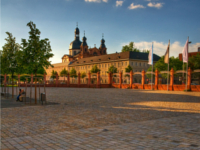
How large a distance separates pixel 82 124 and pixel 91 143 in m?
2.24

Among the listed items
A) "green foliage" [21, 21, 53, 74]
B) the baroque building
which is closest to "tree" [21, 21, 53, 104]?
"green foliage" [21, 21, 53, 74]

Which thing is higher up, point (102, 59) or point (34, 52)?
point (102, 59)

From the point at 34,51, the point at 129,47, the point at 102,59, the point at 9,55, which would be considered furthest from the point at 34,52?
the point at 129,47

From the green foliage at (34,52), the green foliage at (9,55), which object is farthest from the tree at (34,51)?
the green foliage at (9,55)

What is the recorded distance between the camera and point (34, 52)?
14.3 meters

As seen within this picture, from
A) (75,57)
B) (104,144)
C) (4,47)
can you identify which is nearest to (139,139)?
(104,144)

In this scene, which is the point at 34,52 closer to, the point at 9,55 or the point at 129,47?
the point at 9,55

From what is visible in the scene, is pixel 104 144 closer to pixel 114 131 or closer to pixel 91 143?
pixel 91 143

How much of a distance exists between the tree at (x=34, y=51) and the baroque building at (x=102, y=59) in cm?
7069

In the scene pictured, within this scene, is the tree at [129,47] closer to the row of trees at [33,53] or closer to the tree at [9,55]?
the tree at [9,55]

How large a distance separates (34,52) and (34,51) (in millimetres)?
70

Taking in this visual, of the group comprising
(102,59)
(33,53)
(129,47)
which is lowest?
(33,53)

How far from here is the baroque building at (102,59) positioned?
283 ft

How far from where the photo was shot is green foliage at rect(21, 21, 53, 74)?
46.7 ft
